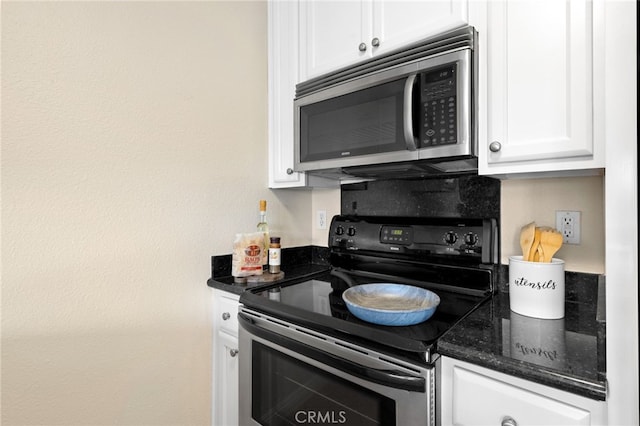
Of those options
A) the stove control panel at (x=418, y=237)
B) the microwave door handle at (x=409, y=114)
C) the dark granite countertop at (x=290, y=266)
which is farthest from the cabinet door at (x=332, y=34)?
the dark granite countertop at (x=290, y=266)

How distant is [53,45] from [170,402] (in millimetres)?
1473

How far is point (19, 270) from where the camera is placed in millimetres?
1077

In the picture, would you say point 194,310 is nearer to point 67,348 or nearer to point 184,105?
point 67,348

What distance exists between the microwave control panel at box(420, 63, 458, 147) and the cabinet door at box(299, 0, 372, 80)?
13.8 inches

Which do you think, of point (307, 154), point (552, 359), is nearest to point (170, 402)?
point (307, 154)

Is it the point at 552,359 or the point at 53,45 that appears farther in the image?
the point at 53,45

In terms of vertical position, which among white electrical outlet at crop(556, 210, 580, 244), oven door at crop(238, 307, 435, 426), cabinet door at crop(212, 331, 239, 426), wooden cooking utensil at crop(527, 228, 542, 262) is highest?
white electrical outlet at crop(556, 210, 580, 244)

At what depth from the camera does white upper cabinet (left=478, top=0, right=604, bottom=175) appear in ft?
3.01

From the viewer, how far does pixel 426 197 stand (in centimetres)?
154

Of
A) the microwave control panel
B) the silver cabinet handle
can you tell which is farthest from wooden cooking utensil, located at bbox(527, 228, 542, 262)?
the silver cabinet handle

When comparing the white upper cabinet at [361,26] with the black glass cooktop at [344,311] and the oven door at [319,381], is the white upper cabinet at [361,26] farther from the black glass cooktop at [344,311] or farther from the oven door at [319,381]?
the oven door at [319,381]

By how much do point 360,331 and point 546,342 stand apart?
0.49m

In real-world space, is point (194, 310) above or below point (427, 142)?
below

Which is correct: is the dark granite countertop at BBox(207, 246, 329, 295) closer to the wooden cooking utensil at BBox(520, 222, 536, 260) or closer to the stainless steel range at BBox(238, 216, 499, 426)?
the stainless steel range at BBox(238, 216, 499, 426)
